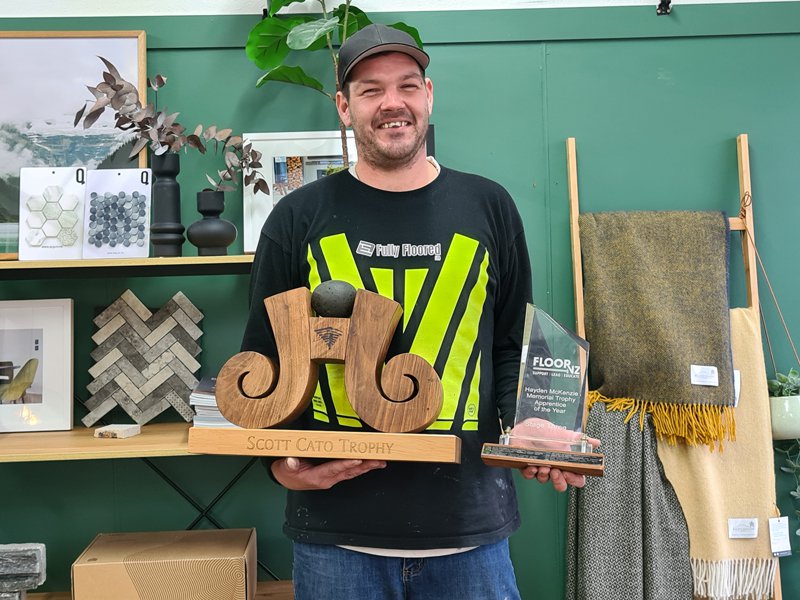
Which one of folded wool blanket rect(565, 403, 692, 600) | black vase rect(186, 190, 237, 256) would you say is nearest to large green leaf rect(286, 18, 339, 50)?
black vase rect(186, 190, 237, 256)

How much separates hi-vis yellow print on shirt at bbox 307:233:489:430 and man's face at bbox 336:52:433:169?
0.16 meters

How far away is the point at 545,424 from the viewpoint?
1.27 metres

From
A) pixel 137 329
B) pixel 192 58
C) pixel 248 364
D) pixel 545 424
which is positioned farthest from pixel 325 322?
pixel 192 58

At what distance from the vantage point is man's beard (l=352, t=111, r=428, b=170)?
131 cm

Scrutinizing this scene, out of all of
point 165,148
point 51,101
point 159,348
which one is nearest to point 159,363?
point 159,348

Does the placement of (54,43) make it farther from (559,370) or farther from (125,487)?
(559,370)

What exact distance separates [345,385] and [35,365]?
4.22ft

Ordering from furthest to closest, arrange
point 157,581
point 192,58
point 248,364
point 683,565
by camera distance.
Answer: point 192,58
point 683,565
point 157,581
point 248,364

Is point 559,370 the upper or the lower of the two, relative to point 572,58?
lower

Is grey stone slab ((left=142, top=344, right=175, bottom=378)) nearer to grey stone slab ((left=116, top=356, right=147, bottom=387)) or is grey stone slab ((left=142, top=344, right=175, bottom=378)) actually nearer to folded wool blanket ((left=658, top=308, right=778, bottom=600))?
grey stone slab ((left=116, top=356, right=147, bottom=387))

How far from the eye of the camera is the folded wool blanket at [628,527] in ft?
6.94

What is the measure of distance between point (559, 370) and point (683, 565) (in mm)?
1150

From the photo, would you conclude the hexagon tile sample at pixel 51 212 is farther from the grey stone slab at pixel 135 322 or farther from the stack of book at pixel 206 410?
the stack of book at pixel 206 410

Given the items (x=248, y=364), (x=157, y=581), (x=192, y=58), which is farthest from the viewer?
(x=192, y=58)
